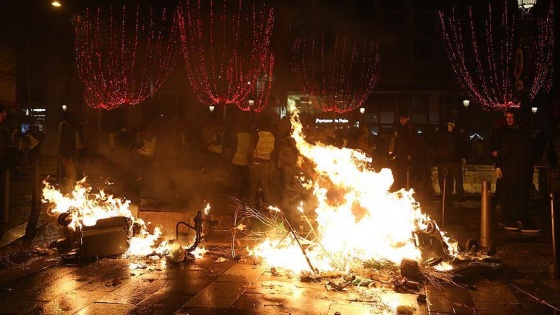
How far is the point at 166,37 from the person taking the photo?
22750 millimetres

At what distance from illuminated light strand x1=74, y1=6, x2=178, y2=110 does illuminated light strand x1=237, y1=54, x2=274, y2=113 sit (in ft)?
15.4

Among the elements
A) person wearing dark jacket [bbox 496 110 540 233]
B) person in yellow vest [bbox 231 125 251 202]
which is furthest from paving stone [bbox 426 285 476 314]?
person in yellow vest [bbox 231 125 251 202]

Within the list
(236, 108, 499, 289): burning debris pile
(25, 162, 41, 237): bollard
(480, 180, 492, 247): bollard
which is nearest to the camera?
(236, 108, 499, 289): burning debris pile

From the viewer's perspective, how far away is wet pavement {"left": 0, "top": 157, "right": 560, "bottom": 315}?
501 cm

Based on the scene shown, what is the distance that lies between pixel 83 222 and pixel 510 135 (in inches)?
281

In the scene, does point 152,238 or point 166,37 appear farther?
point 166,37

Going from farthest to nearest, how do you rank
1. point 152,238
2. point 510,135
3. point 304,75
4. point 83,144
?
point 304,75, point 83,144, point 510,135, point 152,238

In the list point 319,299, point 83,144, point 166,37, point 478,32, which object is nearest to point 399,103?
point 478,32

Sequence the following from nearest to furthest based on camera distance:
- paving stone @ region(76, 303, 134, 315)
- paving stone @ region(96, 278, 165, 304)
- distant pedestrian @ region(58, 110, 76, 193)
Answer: paving stone @ region(76, 303, 134, 315) < paving stone @ region(96, 278, 165, 304) < distant pedestrian @ region(58, 110, 76, 193)

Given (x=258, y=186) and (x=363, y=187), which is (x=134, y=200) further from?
(x=363, y=187)

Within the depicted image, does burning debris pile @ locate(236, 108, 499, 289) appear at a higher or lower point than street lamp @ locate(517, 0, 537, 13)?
lower

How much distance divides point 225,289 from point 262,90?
2575cm

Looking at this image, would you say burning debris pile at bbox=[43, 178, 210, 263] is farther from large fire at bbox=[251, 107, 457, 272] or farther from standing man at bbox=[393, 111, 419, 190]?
standing man at bbox=[393, 111, 419, 190]

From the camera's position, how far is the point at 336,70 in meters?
31.1
